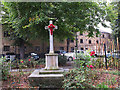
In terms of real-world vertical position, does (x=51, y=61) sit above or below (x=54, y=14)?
below

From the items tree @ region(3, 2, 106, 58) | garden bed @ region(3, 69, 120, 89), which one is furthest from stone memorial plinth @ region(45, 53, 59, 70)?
tree @ region(3, 2, 106, 58)

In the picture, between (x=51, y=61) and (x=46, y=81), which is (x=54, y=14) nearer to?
(x=51, y=61)

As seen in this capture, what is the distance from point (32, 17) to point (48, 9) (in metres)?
1.61

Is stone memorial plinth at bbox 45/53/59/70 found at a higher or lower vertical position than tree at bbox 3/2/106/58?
lower

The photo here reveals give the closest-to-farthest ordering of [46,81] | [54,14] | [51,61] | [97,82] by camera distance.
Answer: [97,82], [46,81], [51,61], [54,14]

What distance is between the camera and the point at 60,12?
1006cm

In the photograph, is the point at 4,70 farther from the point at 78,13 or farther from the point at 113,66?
the point at 78,13

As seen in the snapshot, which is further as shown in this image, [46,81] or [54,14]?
[54,14]

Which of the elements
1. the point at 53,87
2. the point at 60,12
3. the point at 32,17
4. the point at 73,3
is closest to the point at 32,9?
the point at 32,17

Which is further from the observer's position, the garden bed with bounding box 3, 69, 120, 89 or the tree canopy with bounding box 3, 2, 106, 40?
the tree canopy with bounding box 3, 2, 106, 40

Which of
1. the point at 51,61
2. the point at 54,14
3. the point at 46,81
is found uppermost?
the point at 54,14

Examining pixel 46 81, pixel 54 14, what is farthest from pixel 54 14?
pixel 46 81

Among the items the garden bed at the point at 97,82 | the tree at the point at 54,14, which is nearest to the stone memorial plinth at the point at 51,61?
the garden bed at the point at 97,82

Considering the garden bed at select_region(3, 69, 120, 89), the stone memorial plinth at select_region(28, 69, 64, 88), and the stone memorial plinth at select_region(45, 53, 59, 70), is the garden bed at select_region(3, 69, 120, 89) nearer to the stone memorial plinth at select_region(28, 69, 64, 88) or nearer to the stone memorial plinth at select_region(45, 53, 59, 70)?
the stone memorial plinth at select_region(28, 69, 64, 88)
